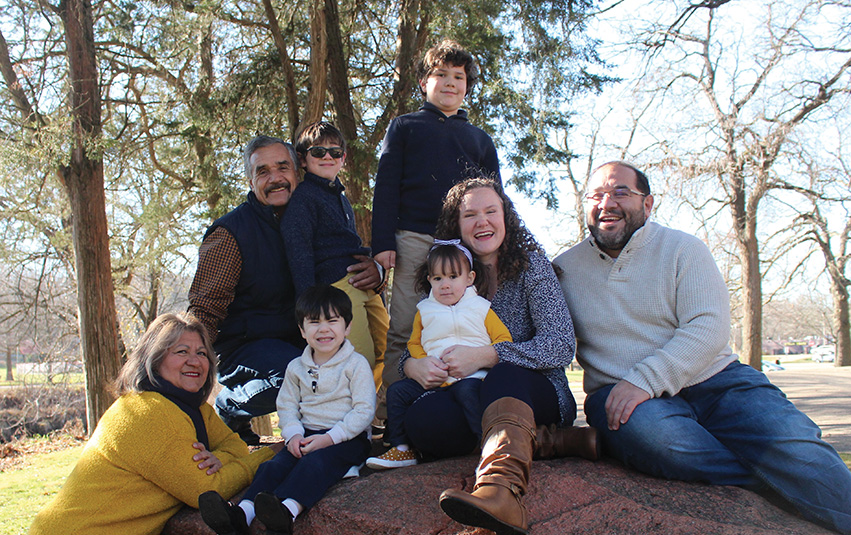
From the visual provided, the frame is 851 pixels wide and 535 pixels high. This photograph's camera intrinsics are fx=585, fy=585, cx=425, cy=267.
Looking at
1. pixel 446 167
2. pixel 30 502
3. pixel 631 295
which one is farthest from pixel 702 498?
pixel 30 502

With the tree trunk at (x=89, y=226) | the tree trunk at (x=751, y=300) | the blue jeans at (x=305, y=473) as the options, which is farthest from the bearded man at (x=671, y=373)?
the tree trunk at (x=751, y=300)

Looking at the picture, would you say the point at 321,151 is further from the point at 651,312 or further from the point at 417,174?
the point at 651,312

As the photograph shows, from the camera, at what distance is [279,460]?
8.73 feet

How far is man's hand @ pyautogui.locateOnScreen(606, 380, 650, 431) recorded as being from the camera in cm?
267

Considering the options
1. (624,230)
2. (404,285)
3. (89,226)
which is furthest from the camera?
(89,226)

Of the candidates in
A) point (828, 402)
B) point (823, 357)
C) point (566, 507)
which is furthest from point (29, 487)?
point (823, 357)

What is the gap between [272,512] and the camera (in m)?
2.34

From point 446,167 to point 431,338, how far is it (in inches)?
53.7

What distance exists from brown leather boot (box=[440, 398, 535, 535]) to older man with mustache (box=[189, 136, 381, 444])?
146 cm

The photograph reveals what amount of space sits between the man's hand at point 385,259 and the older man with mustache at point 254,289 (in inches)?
2.6

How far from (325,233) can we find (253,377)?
3.15 feet

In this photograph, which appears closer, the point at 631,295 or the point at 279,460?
the point at 279,460

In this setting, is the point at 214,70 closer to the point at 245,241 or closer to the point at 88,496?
the point at 245,241

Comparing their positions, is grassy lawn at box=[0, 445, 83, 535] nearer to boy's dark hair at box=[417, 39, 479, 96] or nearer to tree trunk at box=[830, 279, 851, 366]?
boy's dark hair at box=[417, 39, 479, 96]
